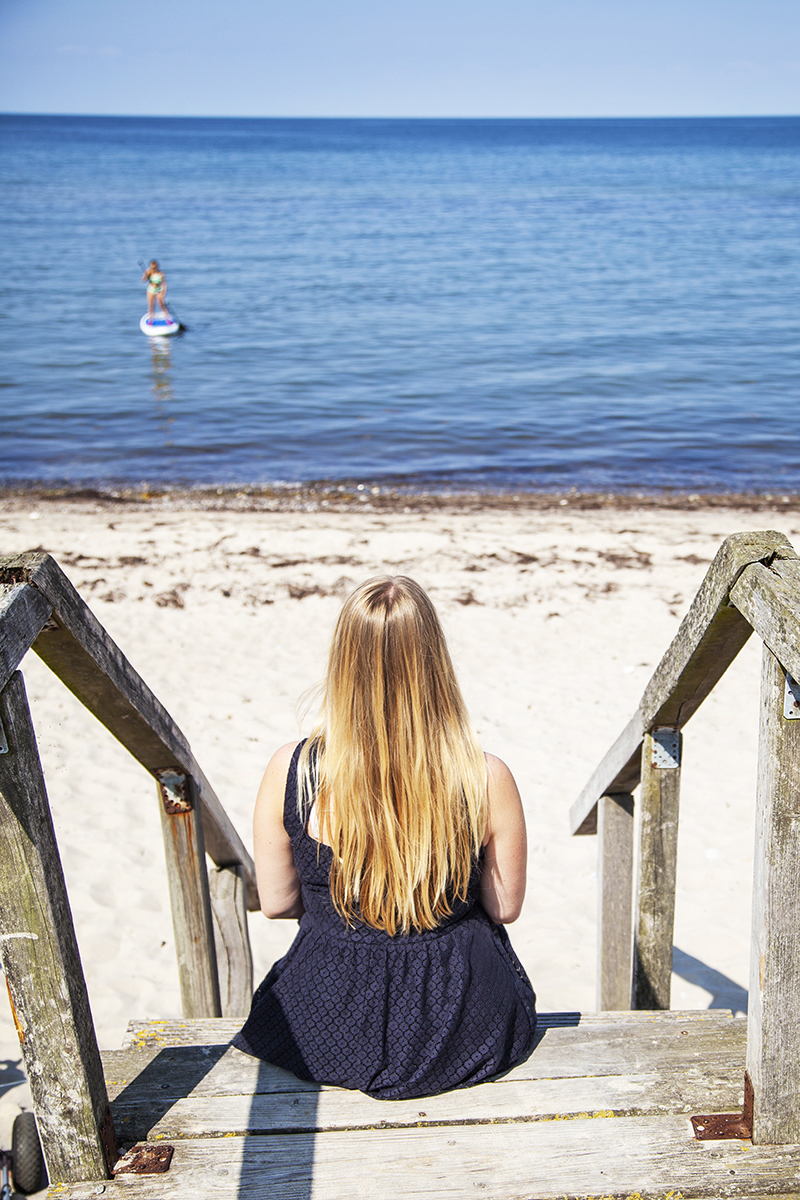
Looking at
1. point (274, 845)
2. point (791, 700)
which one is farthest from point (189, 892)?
point (791, 700)

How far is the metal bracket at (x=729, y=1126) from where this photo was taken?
186 centimetres

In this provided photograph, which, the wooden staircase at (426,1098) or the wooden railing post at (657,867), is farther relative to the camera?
the wooden railing post at (657,867)

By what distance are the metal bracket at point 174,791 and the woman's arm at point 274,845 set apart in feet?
1.53

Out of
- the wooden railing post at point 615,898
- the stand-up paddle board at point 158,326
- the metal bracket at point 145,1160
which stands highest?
the stand-up paddle board at point 158,326

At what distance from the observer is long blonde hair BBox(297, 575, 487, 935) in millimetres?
1988

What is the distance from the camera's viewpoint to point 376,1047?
201 centimetres

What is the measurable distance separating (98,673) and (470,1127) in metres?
1.22

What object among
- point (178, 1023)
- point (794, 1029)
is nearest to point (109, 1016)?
point (178, 1023)

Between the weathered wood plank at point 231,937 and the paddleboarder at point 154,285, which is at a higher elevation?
the paddleboarder at point 154,285

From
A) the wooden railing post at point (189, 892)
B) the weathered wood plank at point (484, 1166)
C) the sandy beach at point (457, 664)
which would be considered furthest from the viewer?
the sandy beach at point (457, 664)

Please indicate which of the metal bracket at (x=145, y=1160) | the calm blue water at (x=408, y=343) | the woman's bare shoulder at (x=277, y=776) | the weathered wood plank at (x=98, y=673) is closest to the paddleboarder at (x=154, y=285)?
the calm blue water at (x=408, y=343)

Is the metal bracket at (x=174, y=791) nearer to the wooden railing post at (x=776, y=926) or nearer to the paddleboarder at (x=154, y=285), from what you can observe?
the wooden railing post at (x=776, y=926)

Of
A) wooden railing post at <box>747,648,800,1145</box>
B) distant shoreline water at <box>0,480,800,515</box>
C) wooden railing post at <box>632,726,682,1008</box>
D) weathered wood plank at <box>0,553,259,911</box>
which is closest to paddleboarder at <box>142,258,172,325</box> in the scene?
distant shoreline water at <box>0,480,800,515</box>

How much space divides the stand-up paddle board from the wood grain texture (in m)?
21.1
